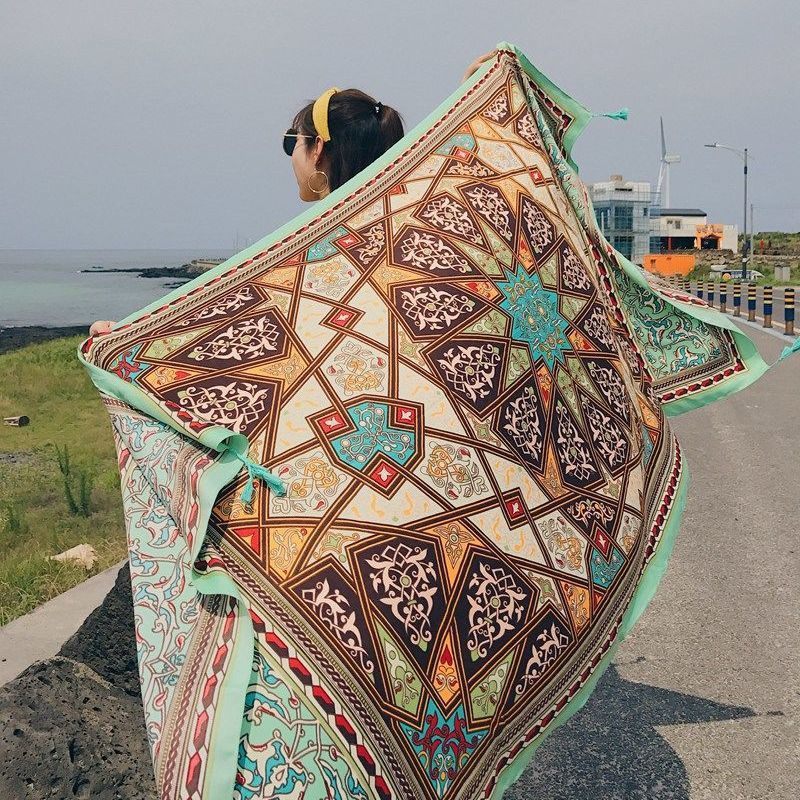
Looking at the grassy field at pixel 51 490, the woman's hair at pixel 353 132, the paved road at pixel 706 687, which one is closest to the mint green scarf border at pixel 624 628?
the paved road at pixel 706 687

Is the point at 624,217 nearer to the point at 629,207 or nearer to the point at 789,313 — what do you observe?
the point at 629,207

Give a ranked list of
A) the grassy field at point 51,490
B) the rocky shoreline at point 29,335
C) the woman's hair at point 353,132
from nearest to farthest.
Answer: the woman's hair at point 353,132 → the grassy field at point 51,490 → the rocky shoreline at point 29,335

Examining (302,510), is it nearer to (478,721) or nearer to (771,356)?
(478,721)

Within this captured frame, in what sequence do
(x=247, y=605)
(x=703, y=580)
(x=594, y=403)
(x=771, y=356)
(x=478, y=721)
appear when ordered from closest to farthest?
(x=247, y=605), (x=478, y=721), (x=594, y=403), (x=703, y=580), (x=771, y=356)

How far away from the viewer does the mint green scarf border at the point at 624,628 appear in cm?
204

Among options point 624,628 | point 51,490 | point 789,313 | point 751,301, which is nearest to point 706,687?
point 624,628

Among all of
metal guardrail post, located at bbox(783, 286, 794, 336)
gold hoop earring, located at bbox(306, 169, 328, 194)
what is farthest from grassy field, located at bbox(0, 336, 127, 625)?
metal guardrail post, located at bbox(783, 286, 794, 336)

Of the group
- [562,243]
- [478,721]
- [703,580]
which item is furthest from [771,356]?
[478,721]

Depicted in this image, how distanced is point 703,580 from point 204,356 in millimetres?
3665

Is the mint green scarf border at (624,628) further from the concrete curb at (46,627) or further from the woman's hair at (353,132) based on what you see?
the concrete curb at (46,627)

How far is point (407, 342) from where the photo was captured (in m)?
2.12

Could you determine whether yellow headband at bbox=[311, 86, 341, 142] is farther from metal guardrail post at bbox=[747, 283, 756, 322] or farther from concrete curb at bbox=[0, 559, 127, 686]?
metal guardrail post at bbox=[747, 283, 756, 322]

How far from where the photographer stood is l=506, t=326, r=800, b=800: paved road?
3.18 metres

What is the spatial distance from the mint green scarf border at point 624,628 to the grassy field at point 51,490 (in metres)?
3.74
